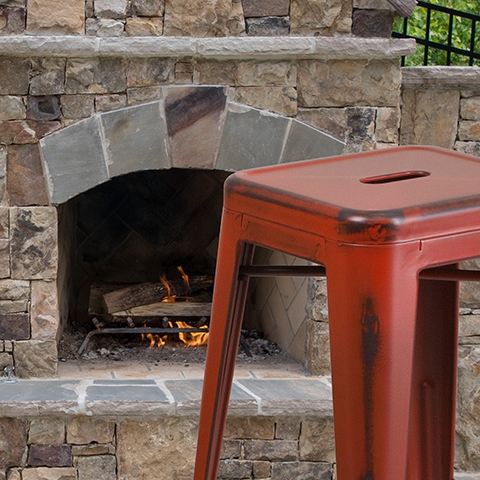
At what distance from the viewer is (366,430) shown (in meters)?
1.17

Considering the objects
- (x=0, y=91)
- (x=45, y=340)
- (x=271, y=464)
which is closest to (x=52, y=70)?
(x=0, y=91)

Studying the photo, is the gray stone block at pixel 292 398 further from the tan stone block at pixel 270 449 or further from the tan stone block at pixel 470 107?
the tan stone block at pixel 470 107

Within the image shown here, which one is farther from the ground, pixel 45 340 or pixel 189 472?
pixel 45 340

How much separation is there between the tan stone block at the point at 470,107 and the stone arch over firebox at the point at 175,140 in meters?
0.57

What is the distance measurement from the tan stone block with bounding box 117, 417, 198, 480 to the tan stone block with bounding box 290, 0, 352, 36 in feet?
5.07

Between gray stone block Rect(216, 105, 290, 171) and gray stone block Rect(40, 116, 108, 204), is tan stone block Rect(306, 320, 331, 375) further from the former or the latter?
gray stone block Rect(40, 116, 108, 204)

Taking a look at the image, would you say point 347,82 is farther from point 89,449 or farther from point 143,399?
point 89,449

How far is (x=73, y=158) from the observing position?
3.04 meters

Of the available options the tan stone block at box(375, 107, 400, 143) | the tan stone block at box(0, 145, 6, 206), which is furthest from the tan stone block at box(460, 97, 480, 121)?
the tan stone block at box(0, 145, 6, 206)

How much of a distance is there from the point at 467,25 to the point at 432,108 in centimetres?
536

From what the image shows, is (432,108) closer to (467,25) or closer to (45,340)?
(45,340)

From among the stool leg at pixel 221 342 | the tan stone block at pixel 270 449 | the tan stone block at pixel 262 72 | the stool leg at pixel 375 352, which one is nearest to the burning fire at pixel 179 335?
the tan stone block at pixel 270 449

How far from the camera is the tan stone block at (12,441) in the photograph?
296cm

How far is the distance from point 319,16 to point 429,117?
0.64 meters
